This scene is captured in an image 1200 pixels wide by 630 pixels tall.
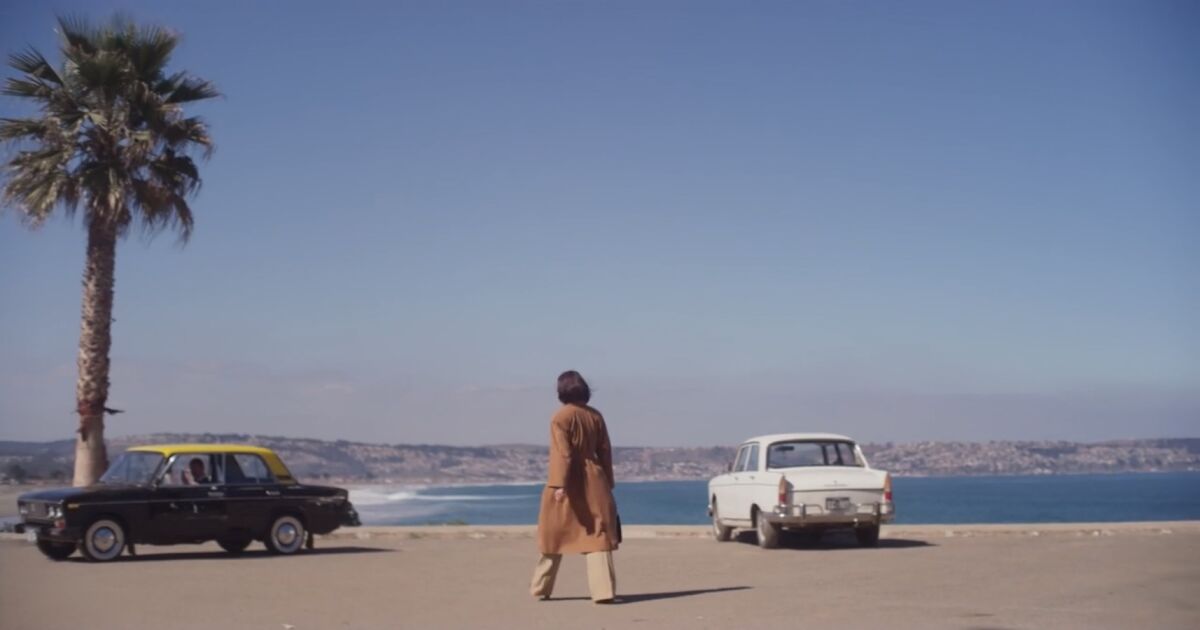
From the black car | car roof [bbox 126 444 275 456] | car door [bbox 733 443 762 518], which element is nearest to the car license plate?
car door [bbox 733 443 762 518]

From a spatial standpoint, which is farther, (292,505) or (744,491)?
(744,491)

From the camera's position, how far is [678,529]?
25.0m

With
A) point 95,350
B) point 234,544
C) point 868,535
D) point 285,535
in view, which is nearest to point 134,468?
point 234,544

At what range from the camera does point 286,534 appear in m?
19.2

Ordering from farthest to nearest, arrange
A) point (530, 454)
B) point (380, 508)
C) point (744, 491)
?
point (530, 454) → point (380, 508) → point (744, 491)

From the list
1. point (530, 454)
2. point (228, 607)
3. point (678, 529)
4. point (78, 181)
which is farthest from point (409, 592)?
point (530, 454)

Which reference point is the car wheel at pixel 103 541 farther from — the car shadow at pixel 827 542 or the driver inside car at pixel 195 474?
the car shadow at pixel 827 542

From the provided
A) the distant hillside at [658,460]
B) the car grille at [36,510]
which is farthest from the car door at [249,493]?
the distant hillside at [658,460]

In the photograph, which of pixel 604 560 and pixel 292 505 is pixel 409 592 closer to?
pixel 604 560

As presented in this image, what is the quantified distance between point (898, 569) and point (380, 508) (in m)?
82.5

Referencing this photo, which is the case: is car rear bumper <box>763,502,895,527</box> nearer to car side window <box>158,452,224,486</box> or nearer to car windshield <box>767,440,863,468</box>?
car windshield <box>767,440,863,468</box>

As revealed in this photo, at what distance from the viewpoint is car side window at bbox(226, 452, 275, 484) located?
1898cm

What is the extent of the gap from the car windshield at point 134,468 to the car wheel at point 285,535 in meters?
1.85

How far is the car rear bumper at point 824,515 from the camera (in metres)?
19.1
